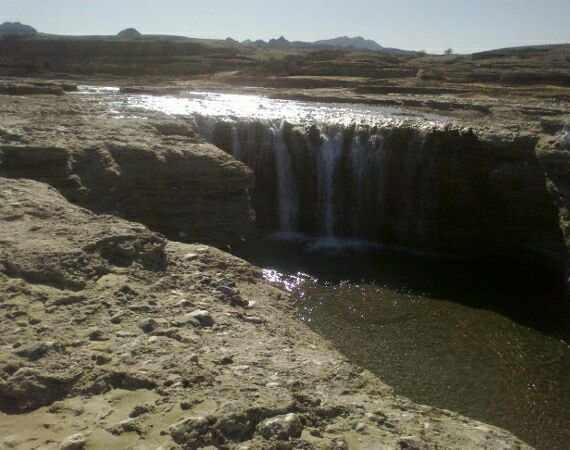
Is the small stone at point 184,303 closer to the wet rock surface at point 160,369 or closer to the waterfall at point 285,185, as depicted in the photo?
the wet rock surface at point 160,369

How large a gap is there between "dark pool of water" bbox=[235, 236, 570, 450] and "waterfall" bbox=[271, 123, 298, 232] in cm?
109

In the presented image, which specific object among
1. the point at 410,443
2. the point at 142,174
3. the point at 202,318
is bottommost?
the point at 410,443

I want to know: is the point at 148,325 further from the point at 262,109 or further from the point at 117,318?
the point at 262,109

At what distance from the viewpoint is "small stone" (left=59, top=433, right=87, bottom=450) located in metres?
2.88

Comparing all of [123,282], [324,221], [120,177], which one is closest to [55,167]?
[120,177]

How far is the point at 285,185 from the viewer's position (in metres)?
13.5

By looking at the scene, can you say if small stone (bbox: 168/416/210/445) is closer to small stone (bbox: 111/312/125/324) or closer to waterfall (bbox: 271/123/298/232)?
small stone (bbox: 111/312/125/324)

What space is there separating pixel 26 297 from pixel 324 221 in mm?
9631

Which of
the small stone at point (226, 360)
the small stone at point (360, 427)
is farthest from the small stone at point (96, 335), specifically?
the small stone at point (360, 427)

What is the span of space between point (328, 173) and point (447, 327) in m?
5.41

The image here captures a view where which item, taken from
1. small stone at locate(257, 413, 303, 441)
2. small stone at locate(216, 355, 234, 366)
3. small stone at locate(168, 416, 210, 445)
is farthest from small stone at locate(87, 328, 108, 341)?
small stone at locate(257, 413, 303, 441)

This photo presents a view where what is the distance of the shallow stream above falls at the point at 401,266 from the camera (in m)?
7.41

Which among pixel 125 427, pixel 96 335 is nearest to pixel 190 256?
pixel 96 335

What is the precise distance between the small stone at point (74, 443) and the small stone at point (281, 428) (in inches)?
34.2
